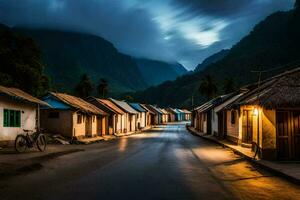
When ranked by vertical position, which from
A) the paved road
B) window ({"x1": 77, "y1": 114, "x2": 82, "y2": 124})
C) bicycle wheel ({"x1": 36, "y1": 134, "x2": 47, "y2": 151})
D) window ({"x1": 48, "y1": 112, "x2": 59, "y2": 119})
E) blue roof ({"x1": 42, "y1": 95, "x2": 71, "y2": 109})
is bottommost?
the paved road

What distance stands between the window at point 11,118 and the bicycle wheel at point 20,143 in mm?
2566

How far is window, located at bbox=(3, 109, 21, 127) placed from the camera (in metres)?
25.3

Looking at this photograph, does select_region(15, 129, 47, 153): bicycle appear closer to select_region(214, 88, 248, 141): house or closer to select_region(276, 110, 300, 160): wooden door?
select_region(214, 88, 248, 141): house

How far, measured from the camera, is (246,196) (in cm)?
1005

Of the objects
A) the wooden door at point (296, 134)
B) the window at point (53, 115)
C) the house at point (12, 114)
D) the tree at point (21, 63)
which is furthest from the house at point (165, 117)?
the wooden door at point (296, 134)

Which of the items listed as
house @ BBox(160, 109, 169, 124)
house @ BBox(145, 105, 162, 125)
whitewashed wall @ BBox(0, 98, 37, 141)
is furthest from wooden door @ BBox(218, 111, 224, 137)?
house @ BBox(160, 109, 169, 124)

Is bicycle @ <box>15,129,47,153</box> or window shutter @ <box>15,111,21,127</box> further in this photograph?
window shutter @ <box>15,111,21,127</box>

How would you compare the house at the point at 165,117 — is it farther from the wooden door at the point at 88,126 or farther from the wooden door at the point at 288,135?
the wooden door at the point at 288,135

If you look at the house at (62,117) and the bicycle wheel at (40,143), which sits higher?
the house at (62,117)

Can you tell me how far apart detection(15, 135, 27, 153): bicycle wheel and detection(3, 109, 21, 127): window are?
2566 mm

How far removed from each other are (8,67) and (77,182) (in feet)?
128

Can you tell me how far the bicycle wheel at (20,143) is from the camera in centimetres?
2239

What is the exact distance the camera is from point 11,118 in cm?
2623

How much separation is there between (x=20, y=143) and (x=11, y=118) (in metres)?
3.97
